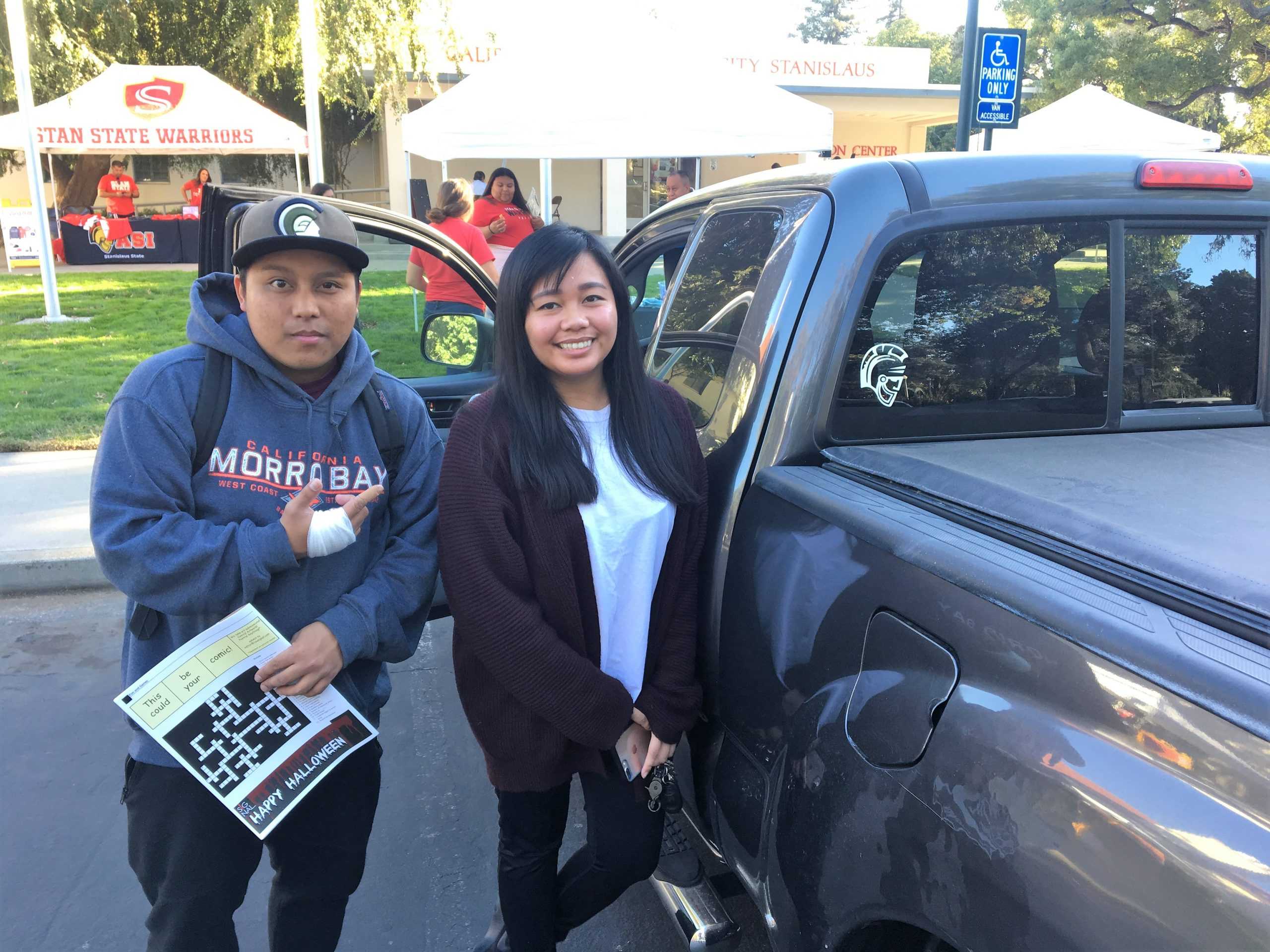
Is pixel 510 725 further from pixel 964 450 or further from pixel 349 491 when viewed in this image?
pixel 964 450

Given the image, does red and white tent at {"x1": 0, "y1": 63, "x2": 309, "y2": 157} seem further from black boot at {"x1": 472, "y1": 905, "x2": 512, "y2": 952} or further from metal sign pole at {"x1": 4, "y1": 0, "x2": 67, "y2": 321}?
black boot at {"x1": 472, "y1": 905, "x2": 512, "y2": 952}

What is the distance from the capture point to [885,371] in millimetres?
2109

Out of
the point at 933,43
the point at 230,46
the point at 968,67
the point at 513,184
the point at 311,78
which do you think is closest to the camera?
the point at 968,67

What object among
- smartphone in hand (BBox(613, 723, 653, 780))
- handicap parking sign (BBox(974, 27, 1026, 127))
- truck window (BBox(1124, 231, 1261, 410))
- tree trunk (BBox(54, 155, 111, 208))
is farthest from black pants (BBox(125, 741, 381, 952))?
tree trunk (BBox(54, 155, 111, 208))

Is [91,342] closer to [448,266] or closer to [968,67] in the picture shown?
[448,266]

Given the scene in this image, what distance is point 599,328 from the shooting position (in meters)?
2.02

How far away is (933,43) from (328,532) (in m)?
72.5

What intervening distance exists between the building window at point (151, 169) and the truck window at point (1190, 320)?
28.7 meters

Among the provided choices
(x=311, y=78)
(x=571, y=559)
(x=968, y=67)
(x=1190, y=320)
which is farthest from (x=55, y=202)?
(x=1190, y=320)

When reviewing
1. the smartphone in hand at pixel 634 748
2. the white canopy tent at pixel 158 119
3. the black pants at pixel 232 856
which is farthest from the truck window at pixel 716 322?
the white canopy tent at pixel 158 119

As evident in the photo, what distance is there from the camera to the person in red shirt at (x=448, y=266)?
444 centimetres

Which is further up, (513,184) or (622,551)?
(513,184)

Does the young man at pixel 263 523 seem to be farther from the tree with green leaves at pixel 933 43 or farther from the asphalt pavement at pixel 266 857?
the tree with green leaves at pixel 933 43

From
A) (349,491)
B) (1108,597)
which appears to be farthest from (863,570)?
(349,491)
